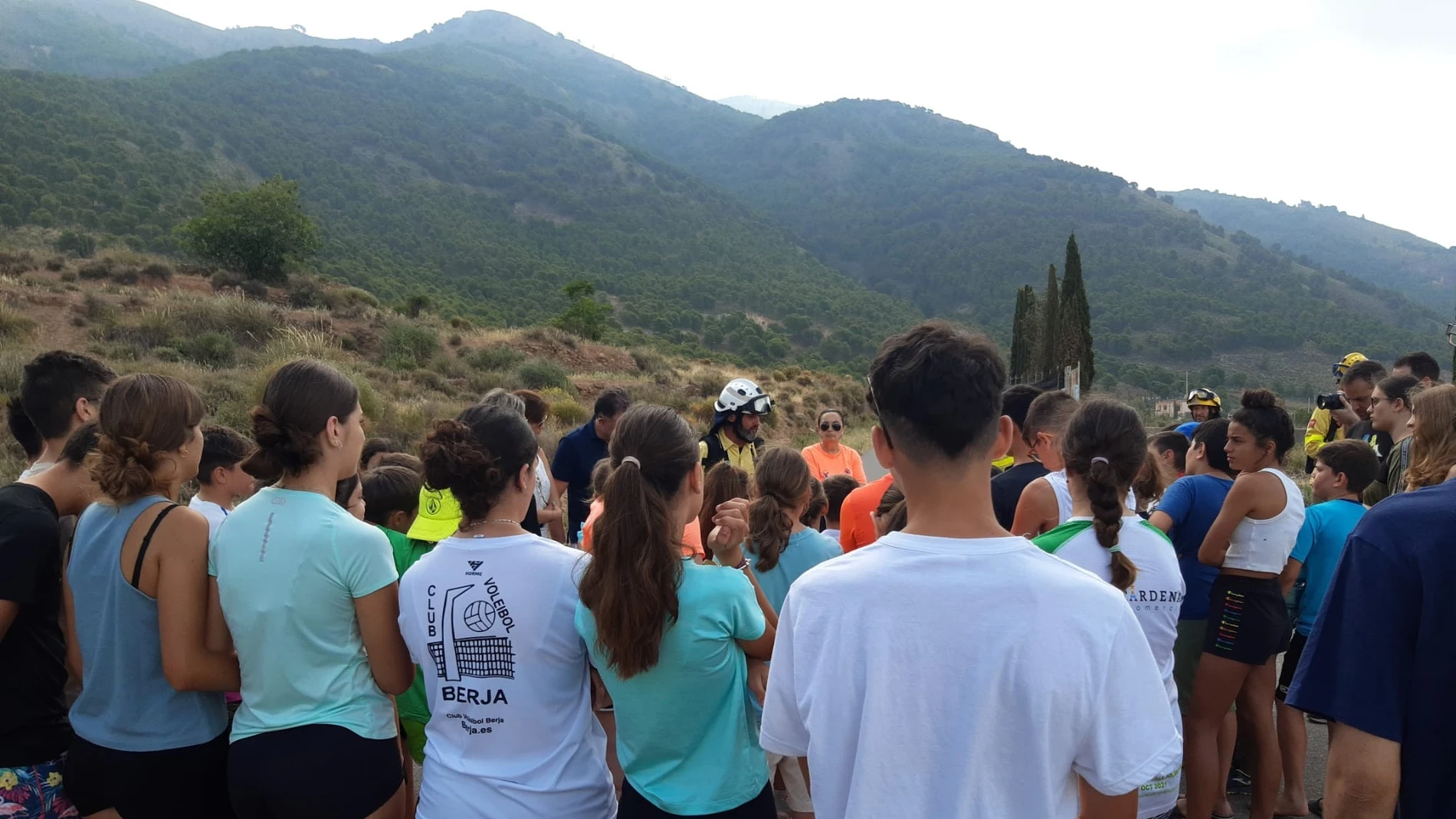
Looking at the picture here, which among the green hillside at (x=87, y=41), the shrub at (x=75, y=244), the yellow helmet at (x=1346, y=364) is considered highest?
the green hillside at (x=87, y=41)

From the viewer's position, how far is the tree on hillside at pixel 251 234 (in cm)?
3225

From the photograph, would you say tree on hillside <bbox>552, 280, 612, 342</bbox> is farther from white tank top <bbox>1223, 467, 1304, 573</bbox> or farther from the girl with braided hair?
the girl with braided hair

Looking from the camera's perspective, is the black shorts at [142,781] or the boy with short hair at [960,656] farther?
the black shorts at [142,781]

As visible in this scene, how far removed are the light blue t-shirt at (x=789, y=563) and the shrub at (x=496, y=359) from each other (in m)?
22.6

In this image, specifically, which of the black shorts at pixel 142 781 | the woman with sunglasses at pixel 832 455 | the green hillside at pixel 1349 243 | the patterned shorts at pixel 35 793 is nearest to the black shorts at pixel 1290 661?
the woman with sunglasses at pixel 832 455

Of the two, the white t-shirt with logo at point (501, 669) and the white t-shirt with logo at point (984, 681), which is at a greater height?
the white t-shirt with logo at point (984, 681)

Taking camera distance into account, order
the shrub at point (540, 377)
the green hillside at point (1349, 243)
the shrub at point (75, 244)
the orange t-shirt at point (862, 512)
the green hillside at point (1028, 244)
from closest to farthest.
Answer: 1. the orange t-shirt at point (862, 512)
2. the shrub at point (540, 377)
3. the shrub at point (75, 244)
4. the green hillside at point (1028, 244)
5. the green hillside at point (1349, 243)

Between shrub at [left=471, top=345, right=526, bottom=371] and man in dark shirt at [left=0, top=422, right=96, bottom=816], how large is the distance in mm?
22749

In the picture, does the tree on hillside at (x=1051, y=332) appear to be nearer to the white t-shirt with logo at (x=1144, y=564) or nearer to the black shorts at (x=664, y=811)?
the white t-shirt with logo at (x=1144, y=564)

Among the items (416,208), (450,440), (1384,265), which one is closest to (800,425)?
(450,440)

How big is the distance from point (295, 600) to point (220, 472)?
5.05ft

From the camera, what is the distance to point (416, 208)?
235 feet

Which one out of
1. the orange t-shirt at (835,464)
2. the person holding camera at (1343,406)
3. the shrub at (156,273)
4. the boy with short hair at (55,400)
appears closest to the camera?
the boy with short hair at (55,400)

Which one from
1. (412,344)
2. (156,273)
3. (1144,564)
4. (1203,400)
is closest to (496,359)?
(412,344)
